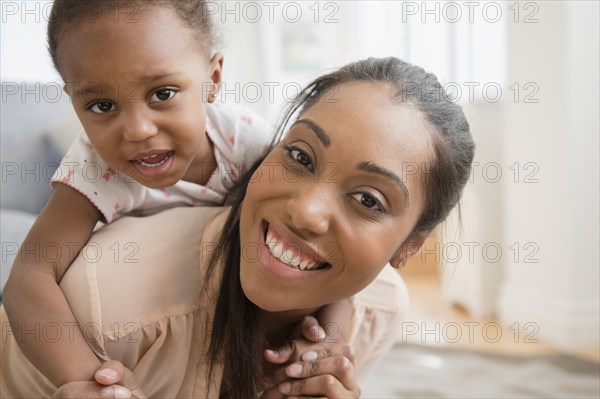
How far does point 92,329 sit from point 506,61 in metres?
2.15

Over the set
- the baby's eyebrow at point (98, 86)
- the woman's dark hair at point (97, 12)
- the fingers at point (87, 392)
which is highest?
the woman's dark hair at point (97, 12)

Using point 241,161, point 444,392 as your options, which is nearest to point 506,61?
point 444,392

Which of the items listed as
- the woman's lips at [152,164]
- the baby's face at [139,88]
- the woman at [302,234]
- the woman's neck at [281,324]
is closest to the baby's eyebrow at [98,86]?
the baby's face at [139,88]

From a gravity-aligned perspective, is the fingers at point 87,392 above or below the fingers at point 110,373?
below

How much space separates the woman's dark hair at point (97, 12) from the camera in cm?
107

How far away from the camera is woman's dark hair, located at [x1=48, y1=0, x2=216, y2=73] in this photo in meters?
1.07

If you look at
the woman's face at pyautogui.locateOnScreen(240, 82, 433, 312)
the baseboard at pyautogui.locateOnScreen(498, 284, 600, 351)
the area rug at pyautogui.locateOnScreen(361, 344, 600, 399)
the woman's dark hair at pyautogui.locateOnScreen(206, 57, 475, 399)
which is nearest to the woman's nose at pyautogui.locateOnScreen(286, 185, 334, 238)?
the woman's face at pyautogui.locateOnScreen(240, 82, 433, 312)

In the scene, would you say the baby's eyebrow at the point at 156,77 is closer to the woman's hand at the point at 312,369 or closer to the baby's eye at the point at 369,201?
the baby's eye at the point at 369,201

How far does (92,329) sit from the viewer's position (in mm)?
1123

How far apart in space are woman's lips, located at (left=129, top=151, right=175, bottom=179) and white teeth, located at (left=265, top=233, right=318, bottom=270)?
223 mm

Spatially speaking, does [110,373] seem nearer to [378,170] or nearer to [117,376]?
[117,376]

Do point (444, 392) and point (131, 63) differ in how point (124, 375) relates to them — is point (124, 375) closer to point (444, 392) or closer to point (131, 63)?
point (131, 63)

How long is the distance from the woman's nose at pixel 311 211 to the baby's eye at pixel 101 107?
0.34 meters

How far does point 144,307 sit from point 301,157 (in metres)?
0.37
